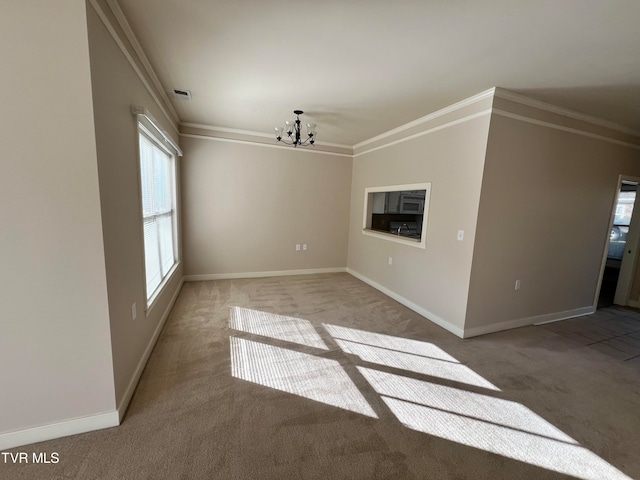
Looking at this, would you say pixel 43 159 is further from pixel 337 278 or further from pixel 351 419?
pixel 337 278

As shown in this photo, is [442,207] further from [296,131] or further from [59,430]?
[59,430]

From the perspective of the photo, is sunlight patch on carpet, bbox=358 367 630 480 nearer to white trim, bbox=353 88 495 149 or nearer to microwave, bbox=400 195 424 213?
white trim, bbox=353 88 495 149

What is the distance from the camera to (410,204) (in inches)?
205

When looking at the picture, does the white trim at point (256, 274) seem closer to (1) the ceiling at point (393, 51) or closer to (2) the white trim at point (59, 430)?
(1) the ceiling at point (393, 51)

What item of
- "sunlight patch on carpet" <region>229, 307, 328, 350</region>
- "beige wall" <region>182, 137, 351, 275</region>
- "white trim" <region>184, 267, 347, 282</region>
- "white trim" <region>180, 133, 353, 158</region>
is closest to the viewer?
"sunlight patch on carpet" <region>229, 307, 328, 350</region>

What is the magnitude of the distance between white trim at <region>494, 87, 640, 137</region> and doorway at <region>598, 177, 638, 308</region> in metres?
0.68

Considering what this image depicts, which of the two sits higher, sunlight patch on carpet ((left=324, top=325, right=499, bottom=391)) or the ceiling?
the ceiling

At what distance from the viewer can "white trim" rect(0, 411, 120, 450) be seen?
1.45m

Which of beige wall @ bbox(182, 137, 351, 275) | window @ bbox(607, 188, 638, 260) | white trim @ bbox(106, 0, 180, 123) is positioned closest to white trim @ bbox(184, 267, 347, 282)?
beige wall @ bbox(182, 137, 351, 275)

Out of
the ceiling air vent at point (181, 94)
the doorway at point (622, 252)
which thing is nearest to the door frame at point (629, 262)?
the doorway at point (622, 252)

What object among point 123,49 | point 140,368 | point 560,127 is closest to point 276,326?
point 140,368

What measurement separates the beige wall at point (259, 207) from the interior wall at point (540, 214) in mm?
2839

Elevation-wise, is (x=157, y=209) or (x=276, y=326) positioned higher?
(x=157, y=209)

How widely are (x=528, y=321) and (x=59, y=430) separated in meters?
4.44
